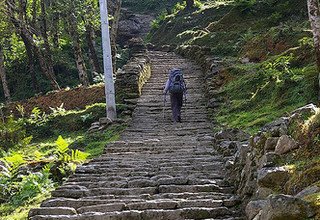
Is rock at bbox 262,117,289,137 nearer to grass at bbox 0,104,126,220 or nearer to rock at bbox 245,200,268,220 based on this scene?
rock at bbox 245,200,268,220

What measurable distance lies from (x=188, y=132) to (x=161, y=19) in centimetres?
2770

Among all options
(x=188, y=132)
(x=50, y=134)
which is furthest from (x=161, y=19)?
(x=188, y=132)

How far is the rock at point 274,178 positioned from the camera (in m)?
4.56

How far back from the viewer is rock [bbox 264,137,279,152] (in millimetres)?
5452

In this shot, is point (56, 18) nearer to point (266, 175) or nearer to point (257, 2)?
point (257, 2)

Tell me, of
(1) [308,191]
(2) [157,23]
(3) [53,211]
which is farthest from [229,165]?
(2) [157,23]

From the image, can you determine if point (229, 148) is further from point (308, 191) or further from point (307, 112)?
point (308, 191)

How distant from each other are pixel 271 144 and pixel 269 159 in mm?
408

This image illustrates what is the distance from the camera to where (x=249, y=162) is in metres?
5.80

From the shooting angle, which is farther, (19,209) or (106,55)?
(106,55)

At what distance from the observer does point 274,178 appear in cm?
460

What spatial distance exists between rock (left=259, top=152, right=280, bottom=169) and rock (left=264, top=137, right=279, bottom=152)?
26 centimetres

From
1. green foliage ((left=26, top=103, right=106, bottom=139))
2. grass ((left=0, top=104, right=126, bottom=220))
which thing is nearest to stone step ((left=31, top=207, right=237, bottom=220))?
grass ((left=0, top=104, right=126, bottom=220))

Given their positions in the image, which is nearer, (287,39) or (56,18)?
(287,39)
